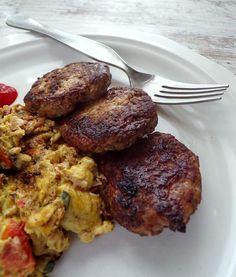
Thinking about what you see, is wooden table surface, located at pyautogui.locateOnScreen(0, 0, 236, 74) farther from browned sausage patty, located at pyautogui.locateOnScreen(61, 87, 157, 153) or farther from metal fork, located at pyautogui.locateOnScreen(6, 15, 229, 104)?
browned sausage patty, located at pyautogui.locateOnScreen(61, 87, 157, 153)

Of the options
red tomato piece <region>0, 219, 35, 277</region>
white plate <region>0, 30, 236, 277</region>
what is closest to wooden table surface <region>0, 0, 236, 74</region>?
white plate <region>0, 30, 236, 277</region>

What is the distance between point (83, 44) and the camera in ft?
8.35

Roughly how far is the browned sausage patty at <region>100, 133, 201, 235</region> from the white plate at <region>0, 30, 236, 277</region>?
15 centimetres

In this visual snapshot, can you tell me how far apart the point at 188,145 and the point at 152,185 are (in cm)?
49

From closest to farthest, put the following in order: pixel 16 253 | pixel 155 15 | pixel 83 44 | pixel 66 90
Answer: pixel 16 253 < pixel 66 90 < pixel 83 44 < pixel 155 15

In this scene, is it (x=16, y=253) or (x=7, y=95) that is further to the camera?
(x=7, y=95)

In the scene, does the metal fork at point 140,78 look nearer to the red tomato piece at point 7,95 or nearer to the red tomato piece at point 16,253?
the red tomato piece at point 7,95

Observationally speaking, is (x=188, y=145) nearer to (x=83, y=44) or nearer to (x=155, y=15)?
(x=83, y=44)

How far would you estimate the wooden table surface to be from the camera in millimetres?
3064

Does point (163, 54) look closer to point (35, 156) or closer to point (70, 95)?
point (70, 95)

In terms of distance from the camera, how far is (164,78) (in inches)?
94.0

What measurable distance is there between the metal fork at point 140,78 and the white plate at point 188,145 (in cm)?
7

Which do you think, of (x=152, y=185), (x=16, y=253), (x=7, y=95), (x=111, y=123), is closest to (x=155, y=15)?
(x=7, y=95)

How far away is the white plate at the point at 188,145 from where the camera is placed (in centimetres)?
171
